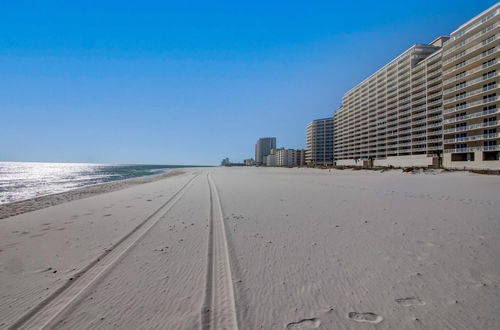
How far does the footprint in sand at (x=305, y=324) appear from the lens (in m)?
2.16

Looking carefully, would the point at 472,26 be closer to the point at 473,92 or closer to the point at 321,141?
the point at 473,92

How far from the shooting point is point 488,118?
44.0 metres

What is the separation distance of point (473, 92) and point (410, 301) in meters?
64.4

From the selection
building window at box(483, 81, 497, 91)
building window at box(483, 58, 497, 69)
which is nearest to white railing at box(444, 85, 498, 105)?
building window at box(483, 81, 497, 91)

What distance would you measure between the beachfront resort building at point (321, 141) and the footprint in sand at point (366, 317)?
457ft

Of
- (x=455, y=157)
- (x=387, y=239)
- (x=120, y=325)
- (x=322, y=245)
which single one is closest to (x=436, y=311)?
(x=322, y=245)

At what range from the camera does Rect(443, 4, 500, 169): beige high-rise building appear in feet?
139

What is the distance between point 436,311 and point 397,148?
8780 cm

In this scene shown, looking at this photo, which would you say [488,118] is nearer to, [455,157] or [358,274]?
[455,157]

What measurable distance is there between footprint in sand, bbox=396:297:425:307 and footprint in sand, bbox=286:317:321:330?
1.05 metres

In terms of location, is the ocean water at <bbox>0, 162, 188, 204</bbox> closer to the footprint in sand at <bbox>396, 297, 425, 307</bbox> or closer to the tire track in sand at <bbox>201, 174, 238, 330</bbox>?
the tire track in sand at <bbox>201, 174, 238, 330</bbox>

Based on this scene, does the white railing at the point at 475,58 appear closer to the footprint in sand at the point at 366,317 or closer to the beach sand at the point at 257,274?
the beach sand at the point at 257,274

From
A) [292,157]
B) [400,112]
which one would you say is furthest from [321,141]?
[400,112]

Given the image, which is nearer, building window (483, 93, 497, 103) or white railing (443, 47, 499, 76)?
building window (483, 93, 497, 103)
